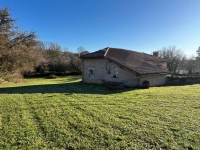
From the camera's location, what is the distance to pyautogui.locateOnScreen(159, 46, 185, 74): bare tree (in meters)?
39.6

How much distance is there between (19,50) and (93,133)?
14719mm

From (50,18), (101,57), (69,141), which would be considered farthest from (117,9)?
(69,141)

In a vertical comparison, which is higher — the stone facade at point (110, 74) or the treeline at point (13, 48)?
the treeline at point (13, 48)

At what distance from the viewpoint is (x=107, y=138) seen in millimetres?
3951

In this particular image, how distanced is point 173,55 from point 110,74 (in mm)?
39556

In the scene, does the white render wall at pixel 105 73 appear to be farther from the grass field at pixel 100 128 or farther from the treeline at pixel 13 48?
the grass field at pixel 100 128

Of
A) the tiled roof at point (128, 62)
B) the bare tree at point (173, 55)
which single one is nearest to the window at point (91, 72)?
the tiled roof at point (128, 62)

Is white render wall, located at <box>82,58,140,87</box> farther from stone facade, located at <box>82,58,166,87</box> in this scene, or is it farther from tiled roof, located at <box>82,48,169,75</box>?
tiled roof, located at <box>82,48,169,75</box>

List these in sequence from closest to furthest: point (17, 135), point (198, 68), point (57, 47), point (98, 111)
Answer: point (17, 135)
point (98, 111)
point (198, 68)
point (57, 47)

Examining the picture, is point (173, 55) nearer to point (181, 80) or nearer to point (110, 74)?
point (181, 80)

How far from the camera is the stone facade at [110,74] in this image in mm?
14245

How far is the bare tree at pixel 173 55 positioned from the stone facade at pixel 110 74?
26131 mm

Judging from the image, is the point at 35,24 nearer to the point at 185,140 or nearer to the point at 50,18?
the point at 50,18


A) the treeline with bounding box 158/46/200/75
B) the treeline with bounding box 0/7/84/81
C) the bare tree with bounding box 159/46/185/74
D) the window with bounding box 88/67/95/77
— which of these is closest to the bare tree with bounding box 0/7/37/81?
the treeline with bounding box 0/7/84/81
